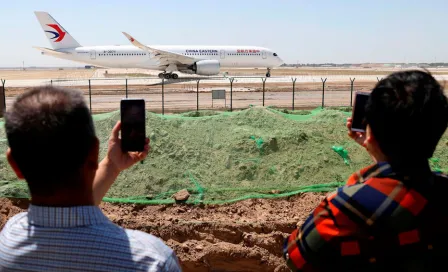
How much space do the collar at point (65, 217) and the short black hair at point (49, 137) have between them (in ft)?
0.24

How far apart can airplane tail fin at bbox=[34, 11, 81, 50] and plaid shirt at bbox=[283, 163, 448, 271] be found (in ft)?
156

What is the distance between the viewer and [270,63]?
46.6 meters

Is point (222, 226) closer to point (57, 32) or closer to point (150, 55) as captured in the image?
point (150, 55)

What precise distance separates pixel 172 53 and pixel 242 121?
30598 mm

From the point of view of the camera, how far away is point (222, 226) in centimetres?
679

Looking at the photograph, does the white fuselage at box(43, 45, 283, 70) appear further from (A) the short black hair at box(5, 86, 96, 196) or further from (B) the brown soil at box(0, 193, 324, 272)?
(A) the short black hair at box(5, 86, 96, 196)

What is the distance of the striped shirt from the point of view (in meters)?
1.68

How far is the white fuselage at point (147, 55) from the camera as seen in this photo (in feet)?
145

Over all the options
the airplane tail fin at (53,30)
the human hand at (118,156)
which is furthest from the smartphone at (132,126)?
the airplane tail fin at (53,30)

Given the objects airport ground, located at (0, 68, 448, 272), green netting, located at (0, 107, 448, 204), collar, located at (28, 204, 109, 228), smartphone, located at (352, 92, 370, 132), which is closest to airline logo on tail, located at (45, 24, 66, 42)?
green netting, located at (0, 107, 448, 204)

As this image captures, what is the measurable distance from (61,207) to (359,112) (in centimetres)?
A: 163

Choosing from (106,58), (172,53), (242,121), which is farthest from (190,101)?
(106,58)

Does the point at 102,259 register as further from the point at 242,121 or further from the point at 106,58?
the point at 106,58

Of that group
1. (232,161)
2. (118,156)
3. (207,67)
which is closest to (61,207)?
(118,156)
